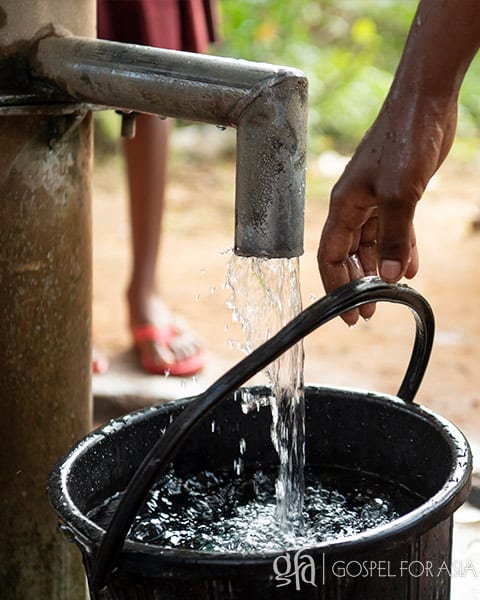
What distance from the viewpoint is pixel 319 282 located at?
4426mm

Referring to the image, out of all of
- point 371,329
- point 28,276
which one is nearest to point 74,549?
point 28,276

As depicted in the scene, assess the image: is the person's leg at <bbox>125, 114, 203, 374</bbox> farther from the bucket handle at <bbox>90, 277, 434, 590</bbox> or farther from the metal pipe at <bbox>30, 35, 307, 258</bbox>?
the bucket handle at <bbox>90, 277, 434, 590</bbox>

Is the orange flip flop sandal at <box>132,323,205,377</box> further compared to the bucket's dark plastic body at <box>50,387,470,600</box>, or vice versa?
the orange flip flop sandal at <box>132,323,205,377</box>

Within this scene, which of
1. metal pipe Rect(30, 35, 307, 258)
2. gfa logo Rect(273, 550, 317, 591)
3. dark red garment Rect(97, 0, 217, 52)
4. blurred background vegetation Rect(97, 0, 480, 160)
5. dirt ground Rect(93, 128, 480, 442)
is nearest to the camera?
gfa logo Rect(273, 550, 317, 591)

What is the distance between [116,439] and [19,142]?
0.53m

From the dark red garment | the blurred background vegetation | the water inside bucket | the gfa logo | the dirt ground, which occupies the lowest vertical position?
the water inside bucket

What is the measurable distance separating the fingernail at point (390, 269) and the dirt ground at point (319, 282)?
985 mm

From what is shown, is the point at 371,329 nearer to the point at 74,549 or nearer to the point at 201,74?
the point at 74,549

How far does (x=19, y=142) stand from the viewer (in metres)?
1.84

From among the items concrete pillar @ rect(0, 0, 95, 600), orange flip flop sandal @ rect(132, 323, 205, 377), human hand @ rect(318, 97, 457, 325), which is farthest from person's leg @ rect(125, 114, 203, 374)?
human hand @ rect(318, 97, 457, 325)

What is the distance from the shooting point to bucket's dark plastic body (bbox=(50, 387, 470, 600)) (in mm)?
1352

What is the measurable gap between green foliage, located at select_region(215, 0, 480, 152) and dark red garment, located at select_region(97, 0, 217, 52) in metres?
3.01

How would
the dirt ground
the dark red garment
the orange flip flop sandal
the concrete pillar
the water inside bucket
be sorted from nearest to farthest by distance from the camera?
the water inside bucket < the concrete pillar < the dark red garment < the orange flip flop sandal < the dirt ground

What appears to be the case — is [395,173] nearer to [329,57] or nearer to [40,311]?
[40,311]
